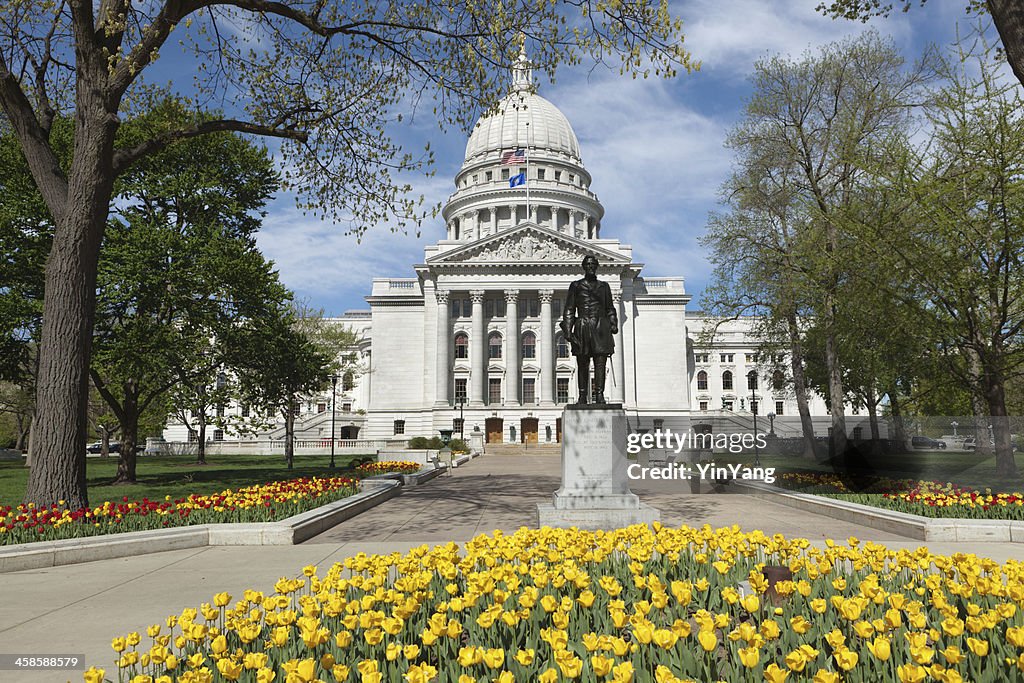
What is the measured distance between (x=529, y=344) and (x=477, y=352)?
20.4ft

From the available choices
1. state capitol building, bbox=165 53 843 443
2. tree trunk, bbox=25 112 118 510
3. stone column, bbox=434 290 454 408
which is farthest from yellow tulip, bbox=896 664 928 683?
stone column, bbox=434 290 454 408

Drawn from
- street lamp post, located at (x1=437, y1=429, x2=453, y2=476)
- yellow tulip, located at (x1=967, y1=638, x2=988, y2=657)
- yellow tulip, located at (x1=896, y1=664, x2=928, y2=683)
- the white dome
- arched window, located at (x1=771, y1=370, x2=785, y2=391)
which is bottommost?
street lamp post, located at (x1=437, y1=429, x2=453, y2=476)

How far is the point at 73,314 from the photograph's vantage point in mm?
12484

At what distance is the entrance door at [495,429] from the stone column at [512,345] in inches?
112

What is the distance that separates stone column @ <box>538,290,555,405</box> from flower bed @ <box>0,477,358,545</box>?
55200 mm

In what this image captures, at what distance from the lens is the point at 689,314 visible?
340 feet

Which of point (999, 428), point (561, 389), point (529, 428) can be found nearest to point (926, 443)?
point (999, 428)

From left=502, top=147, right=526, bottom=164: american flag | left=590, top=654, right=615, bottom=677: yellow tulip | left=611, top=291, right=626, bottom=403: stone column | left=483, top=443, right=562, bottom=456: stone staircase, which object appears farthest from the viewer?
left=502, top=147, right=526, bottom=164: american flag

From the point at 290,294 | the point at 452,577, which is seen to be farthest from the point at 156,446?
the point at 452,577

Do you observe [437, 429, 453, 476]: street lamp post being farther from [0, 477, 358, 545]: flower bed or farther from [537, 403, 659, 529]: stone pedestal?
[537, 403, 659, 529]: stone pedestal

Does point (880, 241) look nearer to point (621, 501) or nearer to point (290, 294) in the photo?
point (621, 501)

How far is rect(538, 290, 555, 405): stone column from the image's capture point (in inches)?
2785

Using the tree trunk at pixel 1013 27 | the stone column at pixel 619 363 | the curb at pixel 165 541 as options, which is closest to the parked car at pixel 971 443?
the tree trunk at pixel 1013 27

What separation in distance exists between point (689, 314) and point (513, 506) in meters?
91.6
